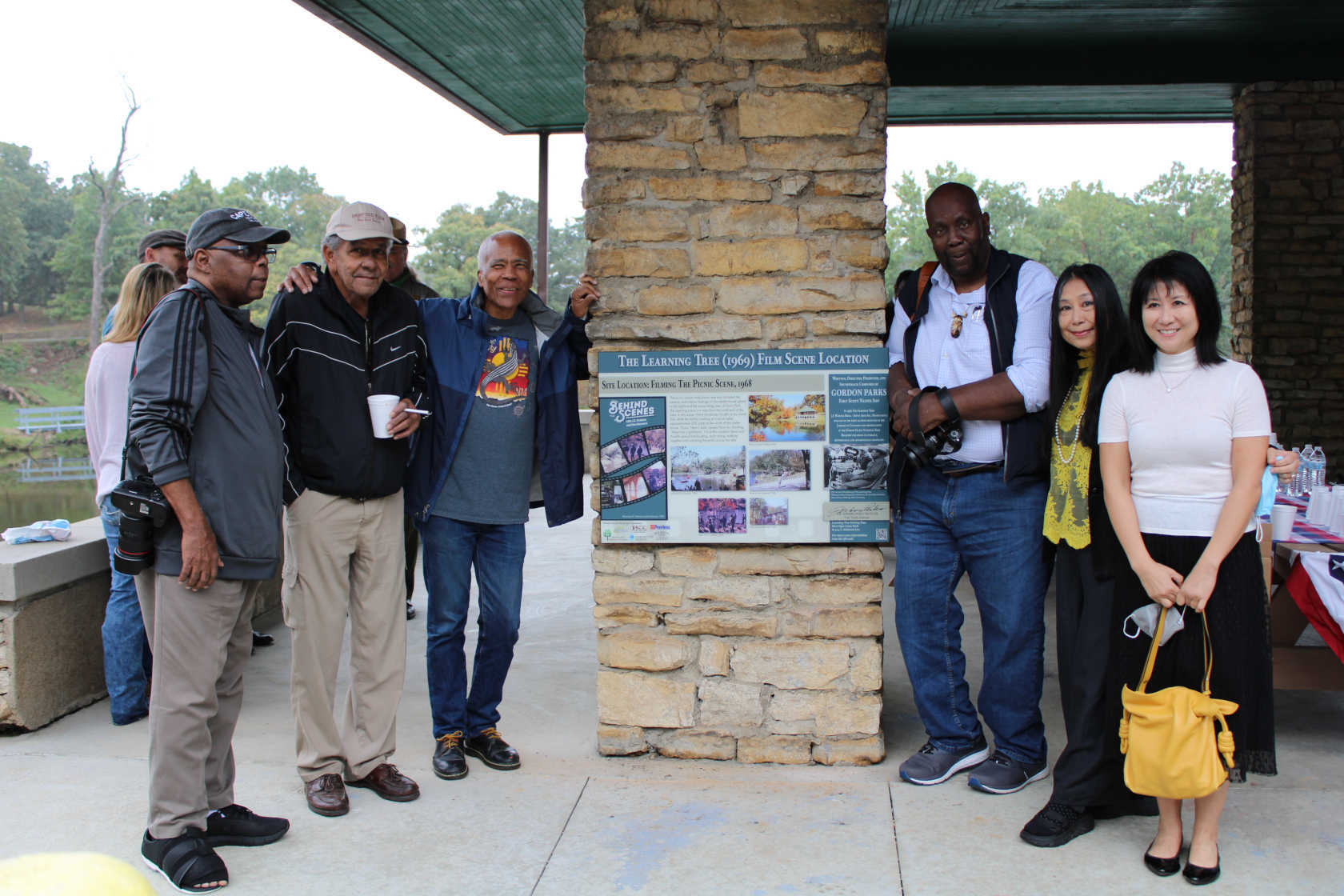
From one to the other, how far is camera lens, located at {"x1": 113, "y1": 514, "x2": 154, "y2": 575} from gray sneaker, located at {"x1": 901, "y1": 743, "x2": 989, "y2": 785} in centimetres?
255

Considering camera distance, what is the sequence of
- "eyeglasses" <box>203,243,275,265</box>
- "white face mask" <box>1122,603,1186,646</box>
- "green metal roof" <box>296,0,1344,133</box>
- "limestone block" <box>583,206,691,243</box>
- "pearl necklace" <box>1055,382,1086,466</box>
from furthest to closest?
"green metal roof" <box>296,0,1344,133</box> → "limestone block" <box>583,206,691,243</box> → "pearl necklace" <box>1055,382,1086,466</box> → "eyeglasses" <box>203,243,275,265</box> → "white face mask" <box>1122,603,1186,646</box>

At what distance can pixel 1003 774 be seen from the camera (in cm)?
362

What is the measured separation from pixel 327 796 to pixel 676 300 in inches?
81.8

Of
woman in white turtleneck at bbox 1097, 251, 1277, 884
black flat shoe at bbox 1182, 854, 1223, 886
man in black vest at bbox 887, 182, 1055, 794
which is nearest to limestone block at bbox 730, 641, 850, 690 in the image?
man in black vest at bbox 887, 182, 1055, 794

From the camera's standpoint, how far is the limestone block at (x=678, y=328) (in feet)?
12.6

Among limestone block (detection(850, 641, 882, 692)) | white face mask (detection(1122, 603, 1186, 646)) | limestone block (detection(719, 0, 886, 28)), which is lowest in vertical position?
limestone block (detection(850, 641, 882, 692))

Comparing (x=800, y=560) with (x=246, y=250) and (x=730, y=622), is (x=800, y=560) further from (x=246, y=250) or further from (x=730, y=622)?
(x=246, y=250)

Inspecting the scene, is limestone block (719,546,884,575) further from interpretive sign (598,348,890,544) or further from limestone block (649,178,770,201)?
limestone block (649,178,770,201)

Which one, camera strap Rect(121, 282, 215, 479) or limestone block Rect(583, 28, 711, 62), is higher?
limestone block Rect(583, 28, 711, 62)

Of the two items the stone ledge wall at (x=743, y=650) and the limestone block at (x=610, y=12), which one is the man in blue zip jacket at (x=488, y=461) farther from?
the limestone block at (x=610, y=12)

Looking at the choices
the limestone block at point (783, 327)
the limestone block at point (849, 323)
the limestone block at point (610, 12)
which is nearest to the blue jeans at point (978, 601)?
the limestone block at point (849, 323)

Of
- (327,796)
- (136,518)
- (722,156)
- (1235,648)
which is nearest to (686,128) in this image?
(722,156)

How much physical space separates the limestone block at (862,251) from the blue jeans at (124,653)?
123 inches

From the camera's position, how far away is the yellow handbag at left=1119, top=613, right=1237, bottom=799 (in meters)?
2.87
